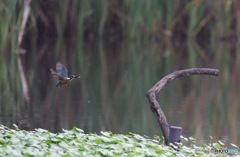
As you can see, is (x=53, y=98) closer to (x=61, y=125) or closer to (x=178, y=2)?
(x=61, y=125)

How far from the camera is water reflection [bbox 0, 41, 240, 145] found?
8562mm

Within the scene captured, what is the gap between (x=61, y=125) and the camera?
8.50 metres

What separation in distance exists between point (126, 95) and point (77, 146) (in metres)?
5.44

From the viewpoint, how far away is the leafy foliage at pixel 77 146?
528cm

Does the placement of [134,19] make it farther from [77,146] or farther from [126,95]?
[77,146]

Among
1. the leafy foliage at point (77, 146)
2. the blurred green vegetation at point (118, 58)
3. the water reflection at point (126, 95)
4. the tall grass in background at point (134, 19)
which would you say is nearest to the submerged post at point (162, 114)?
the leafy foliage at point (77, 146)

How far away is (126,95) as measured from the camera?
11.1 metres

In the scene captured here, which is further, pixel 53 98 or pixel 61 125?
pixel 53 98

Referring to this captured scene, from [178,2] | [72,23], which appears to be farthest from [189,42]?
[72,23]

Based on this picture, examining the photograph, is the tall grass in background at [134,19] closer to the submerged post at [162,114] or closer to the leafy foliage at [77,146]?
the submerged post at [162,114]

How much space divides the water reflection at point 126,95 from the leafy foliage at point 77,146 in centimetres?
158

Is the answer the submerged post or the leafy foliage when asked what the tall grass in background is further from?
the leafy foliage

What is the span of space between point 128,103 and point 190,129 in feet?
7.01

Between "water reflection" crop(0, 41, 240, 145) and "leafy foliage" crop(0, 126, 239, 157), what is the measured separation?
1.58m
